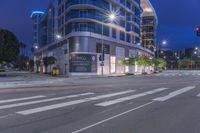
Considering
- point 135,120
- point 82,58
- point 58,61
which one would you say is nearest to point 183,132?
point 135,120

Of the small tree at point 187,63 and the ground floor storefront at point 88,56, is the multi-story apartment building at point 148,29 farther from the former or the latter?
the ground floor storefront at point 88,56

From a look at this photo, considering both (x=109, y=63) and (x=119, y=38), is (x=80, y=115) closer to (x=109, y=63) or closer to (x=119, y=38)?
(x=109, y=63)

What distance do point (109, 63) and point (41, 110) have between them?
57.2 m

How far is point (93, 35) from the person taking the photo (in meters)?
60.4

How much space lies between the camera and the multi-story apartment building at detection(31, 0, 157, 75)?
58406mm

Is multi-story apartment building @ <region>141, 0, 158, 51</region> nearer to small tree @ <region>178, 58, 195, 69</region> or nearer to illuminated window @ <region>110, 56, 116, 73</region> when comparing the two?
small tree @ <region>178, 58, 195, 69</region>

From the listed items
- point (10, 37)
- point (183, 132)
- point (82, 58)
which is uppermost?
point (10, 37)

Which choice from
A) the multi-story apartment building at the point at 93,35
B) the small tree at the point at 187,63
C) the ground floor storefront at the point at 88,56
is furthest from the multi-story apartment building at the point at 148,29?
the ground floor storefront at the point at 88,56

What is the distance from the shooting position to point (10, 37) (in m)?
54.2

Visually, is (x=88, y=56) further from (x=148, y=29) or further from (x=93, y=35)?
(x=148, y=29)

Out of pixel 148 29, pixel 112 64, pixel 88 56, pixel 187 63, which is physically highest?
pixel 148 29

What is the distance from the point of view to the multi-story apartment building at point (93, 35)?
5841 centimetres

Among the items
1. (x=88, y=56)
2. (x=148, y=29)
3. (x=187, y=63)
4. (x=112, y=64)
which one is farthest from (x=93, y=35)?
(x=187, y=63)

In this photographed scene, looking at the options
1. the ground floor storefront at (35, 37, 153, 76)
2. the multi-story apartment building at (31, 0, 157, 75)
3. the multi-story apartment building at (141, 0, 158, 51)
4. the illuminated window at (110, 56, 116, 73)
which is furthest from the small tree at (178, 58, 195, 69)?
the illuminated window at (110, 56, 116, 73)
